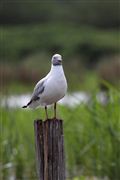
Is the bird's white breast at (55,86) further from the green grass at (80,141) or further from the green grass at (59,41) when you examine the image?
the green grass at (59,41)

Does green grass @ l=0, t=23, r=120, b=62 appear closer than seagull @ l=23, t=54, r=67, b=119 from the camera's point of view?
No

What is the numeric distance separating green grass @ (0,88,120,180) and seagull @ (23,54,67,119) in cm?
202

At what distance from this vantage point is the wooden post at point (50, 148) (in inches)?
152

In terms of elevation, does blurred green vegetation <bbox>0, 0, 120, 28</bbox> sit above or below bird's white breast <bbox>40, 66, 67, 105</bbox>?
above

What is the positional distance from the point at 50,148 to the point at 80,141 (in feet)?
8.26

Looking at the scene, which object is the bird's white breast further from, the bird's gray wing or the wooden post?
the wooden post

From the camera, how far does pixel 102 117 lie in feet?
19.7

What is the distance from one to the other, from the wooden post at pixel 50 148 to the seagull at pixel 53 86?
12 cm

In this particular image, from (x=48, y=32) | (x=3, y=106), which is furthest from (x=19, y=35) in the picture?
(x=3, y=106)

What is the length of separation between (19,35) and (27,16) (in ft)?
7.03

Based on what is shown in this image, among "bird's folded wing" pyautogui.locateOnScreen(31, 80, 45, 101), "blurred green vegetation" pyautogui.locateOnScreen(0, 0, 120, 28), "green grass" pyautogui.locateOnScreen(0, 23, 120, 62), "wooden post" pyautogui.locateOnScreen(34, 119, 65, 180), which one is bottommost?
"wooden post" pyautogui.locateOnScreen(34, 119, 65, 180)

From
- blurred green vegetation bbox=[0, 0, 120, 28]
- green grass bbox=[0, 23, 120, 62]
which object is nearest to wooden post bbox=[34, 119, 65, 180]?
green grass bbox=[0, 23, 120, 62]

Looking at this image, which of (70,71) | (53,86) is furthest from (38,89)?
(70,71)

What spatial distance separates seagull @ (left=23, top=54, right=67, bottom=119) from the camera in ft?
12.0
